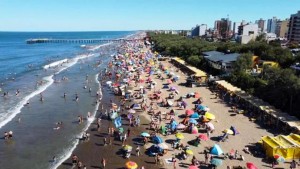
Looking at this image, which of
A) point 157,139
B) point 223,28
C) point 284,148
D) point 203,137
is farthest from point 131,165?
point 223,28

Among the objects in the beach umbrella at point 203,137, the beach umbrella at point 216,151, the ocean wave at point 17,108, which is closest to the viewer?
the beach umbrella at point 216,151

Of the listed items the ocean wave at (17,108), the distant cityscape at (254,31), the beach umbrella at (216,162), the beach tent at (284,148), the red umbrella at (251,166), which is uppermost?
the distant cityscape at (254,31)

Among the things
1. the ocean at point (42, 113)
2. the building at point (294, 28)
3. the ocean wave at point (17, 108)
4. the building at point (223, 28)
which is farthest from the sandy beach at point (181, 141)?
the building at point (223, 28)

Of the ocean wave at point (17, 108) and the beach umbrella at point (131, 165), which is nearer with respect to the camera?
the beach umbrella at point (131, 165)

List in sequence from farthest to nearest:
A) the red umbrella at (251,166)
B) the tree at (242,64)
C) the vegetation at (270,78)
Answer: the tree at (242,64), the vegetation at (270,78), the red umbrella at (251,166)

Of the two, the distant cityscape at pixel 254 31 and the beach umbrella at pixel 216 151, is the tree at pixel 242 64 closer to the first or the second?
the beach umbrella at pixel 216 151

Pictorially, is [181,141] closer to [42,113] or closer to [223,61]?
[42,113]

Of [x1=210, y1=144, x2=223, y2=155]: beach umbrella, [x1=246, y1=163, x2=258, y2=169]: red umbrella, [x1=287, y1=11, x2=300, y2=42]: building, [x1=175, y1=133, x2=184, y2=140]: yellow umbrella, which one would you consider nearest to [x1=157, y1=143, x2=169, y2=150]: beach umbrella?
[x1=175, y1=133, x2=184, y2=140]: yellow umbrella

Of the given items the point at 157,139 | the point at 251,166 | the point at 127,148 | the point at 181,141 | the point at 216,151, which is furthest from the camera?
the point at 181,141

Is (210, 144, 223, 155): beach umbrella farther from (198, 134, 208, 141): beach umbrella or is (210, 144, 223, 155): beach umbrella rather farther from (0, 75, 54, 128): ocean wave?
(0, 75, 54, 128): ocean wave
